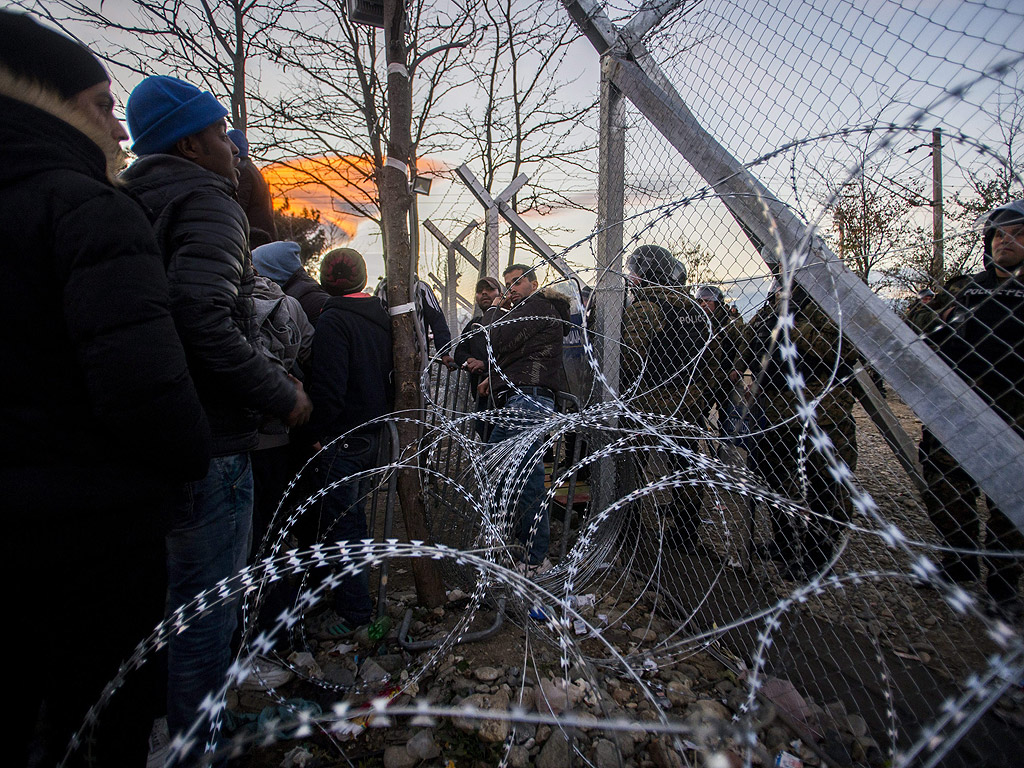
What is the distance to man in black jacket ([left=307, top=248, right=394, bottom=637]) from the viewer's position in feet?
9.40

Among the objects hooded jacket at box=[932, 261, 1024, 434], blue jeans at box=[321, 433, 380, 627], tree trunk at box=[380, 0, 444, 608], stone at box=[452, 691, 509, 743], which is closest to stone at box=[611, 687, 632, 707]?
stone at box=[452, 691, 509, 743]

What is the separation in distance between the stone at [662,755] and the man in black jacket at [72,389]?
6.19ft

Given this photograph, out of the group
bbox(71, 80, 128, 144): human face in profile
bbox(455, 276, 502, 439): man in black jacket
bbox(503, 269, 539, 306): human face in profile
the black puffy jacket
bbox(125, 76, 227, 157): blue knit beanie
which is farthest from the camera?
bbox(455, 276, 502, 439): man in black jacket

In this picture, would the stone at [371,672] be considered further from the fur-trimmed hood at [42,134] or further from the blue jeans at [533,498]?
the fur-trimmed hood at [42,134]

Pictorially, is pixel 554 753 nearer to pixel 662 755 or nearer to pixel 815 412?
pixel 662 755

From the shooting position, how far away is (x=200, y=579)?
1.83 meters

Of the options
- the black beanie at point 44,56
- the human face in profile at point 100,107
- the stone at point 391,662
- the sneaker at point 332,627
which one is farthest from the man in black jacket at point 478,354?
the black beanie at point 44,56

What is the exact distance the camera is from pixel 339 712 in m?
0.95

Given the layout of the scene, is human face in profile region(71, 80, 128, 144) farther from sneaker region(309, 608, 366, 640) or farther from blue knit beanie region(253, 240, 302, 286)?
sneaker region(309, 608, 366, 640)

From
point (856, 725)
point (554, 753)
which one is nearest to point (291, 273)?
point (554, 753)

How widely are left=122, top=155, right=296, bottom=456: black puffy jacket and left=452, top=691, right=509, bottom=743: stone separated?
155 cm

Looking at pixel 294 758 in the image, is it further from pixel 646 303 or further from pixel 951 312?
pixel 951 312

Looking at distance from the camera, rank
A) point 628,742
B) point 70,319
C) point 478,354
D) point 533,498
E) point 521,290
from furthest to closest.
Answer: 1. point 478,354
2. point 521,290
3. point 533,498
4. point 628,742
5. point 70,319

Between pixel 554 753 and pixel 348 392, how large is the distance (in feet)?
6.85
